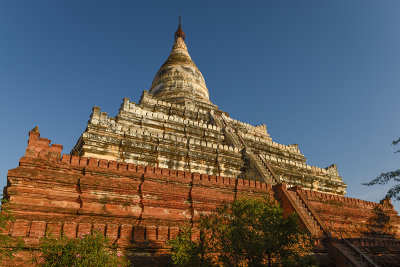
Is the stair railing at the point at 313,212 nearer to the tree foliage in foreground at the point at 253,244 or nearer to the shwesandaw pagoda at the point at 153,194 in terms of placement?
the shwesandaw pagoda at the point at 153,194

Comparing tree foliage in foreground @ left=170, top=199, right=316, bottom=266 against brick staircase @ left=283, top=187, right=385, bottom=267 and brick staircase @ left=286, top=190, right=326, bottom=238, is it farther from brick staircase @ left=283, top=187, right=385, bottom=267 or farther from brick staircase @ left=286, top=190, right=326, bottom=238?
brick staircase @ left=286, top=190, right=326, bottom=238

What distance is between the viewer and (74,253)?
7.19 metres

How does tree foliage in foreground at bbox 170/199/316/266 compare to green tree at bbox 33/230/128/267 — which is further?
green tree at bbox 33/230/128/267

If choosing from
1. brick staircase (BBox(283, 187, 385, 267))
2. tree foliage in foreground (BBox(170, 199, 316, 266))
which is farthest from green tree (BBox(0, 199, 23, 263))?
brick staircase (BBox(283, 187, 385, 267))

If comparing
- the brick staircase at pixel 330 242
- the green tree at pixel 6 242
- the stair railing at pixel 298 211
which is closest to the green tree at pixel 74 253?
the green tree at pixel 6 242

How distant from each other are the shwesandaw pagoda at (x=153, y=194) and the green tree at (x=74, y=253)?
2.65 feet

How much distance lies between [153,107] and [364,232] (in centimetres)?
1749

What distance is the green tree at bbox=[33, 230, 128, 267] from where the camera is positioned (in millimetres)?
7084

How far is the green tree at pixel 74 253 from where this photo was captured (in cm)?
708

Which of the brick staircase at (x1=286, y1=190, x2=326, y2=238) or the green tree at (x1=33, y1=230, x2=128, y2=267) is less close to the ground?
the brick staircase at (x1=286, y1=190, x2=326, y2=238)

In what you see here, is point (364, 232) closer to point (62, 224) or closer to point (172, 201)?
point (172, 201)

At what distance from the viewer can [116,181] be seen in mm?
10945

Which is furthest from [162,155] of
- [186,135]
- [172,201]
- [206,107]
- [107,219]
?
[206,107]

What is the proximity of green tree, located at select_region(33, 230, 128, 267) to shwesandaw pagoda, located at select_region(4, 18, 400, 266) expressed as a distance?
2.65ft
